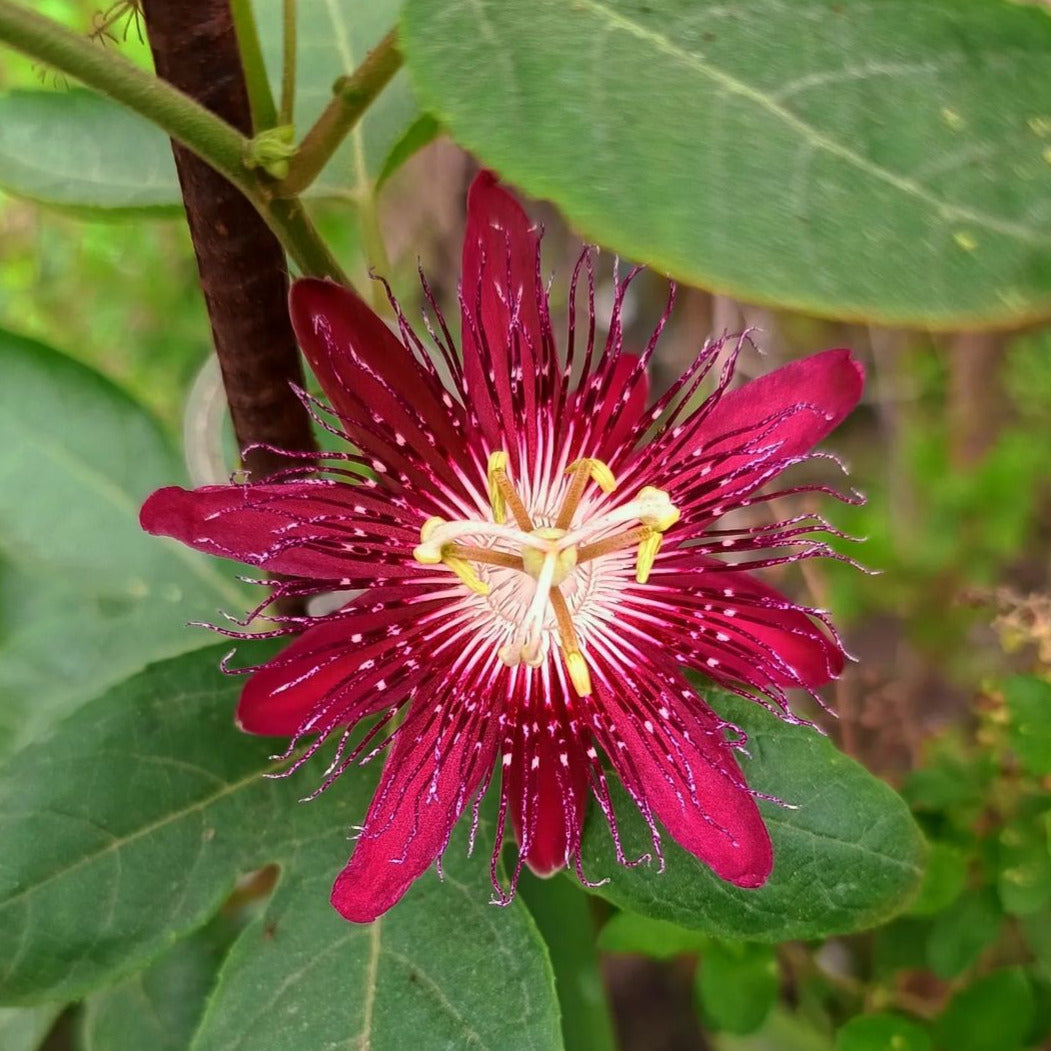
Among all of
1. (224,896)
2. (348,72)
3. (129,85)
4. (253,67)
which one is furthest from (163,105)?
(224,896)

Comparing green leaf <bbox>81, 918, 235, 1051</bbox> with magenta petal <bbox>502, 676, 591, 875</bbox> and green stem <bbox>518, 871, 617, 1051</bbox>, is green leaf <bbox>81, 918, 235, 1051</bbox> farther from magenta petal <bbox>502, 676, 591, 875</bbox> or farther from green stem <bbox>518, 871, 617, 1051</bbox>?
magenta petal <bbox>502, 676, 591, 875</bbox>

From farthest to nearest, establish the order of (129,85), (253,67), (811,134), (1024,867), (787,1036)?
(787,1036) → (1024,867) → (253,67) → (129,85) → (811,134)

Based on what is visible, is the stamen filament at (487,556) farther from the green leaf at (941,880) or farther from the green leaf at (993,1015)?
the green leaf at (993,1015)

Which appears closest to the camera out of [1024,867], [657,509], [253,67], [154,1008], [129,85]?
[129,85]

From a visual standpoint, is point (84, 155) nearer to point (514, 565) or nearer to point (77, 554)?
point (77, 554)

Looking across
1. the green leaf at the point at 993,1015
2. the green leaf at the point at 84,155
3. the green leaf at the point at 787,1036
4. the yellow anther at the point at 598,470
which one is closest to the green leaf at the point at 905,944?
the green leaf at the point at 993,1015

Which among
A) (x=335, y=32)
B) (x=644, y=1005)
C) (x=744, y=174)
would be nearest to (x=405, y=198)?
(x=335, y=32)

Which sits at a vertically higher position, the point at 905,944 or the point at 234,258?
the point at 234,258
